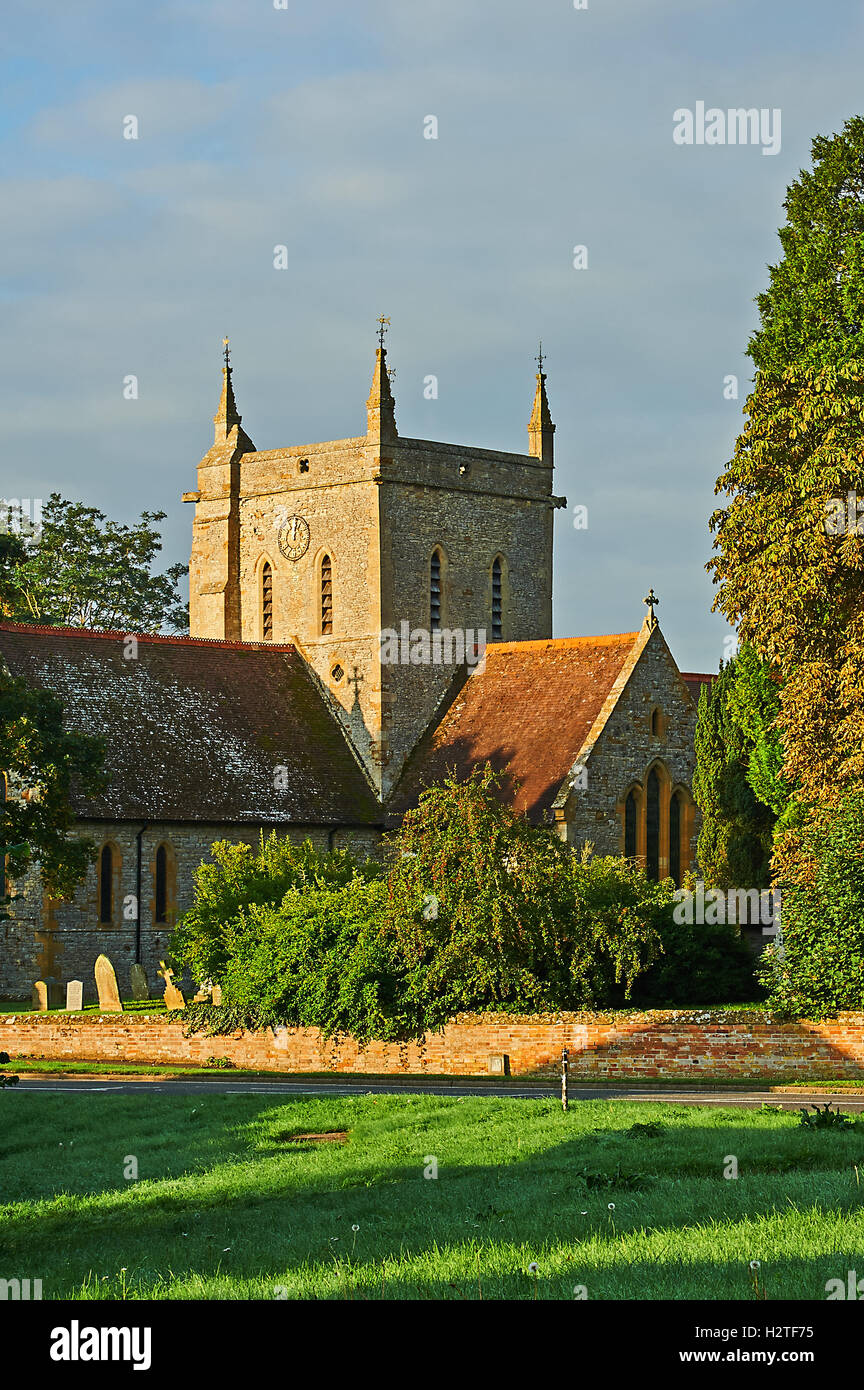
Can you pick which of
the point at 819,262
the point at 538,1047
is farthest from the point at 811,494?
the point at 538,1047

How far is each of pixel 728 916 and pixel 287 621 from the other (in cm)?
2094

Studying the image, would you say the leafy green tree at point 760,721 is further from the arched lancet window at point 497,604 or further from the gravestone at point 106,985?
the arched lancet window at point 497,604

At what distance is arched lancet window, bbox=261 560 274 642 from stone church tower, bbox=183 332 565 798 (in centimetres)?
6

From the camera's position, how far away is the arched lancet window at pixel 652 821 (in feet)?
142

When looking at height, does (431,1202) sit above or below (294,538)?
below

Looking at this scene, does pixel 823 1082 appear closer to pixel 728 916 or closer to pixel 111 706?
pixel 728 916

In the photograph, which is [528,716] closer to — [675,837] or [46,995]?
[675,837]

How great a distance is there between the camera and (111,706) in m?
45.1

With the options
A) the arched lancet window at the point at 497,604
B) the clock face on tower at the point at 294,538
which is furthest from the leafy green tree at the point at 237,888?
the clock face on tower at the point at 294,538

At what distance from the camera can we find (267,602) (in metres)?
53.0

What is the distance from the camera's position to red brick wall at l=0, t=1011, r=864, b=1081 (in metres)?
28.6

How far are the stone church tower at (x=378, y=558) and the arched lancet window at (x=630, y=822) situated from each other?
792 centimetres

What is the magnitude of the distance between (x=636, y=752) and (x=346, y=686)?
10.2 meters
